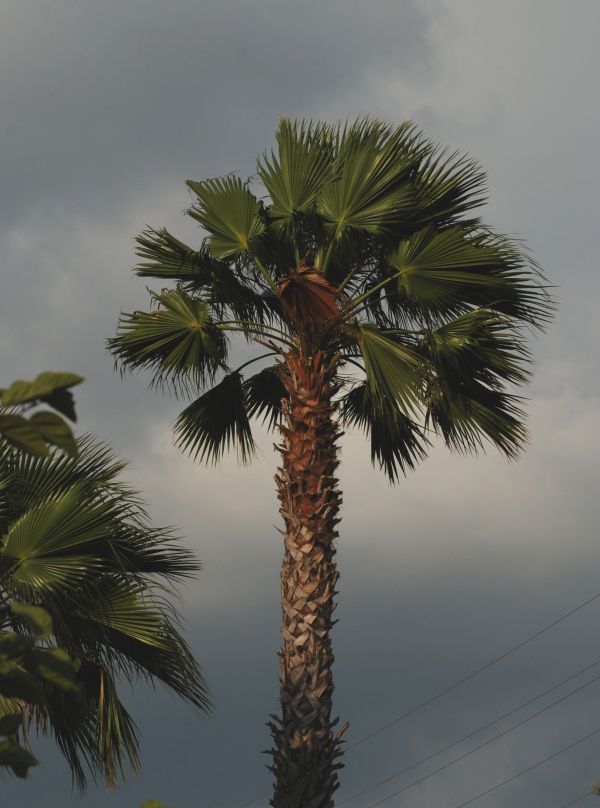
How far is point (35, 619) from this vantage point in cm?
311

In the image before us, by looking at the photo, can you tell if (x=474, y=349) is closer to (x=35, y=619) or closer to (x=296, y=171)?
(x=296, y=171)

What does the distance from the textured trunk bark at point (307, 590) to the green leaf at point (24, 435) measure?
800 cm

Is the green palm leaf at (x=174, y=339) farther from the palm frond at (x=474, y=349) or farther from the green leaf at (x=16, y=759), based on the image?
the green leaf at (x=16, y=759)

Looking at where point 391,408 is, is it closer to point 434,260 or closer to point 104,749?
point 434,260

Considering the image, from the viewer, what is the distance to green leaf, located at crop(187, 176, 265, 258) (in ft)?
40.2

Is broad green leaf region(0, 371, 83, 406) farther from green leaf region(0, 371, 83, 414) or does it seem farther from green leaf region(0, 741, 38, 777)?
green leaf region(0, 741, 38, 777)

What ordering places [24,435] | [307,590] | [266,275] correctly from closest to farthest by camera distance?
[24,435] < [307,590] < [266,275]

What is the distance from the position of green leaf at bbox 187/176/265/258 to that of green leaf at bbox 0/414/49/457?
382 inches

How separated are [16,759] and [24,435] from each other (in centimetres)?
102

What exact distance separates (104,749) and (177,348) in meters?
4.21

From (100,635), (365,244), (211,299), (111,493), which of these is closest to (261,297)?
(211,299)

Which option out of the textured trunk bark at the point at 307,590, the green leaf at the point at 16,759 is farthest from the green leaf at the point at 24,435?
the textured trunk bark at the point at 307,590

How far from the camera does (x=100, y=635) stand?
394 inches

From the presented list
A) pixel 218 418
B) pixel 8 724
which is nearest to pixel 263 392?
pixel 218 418
